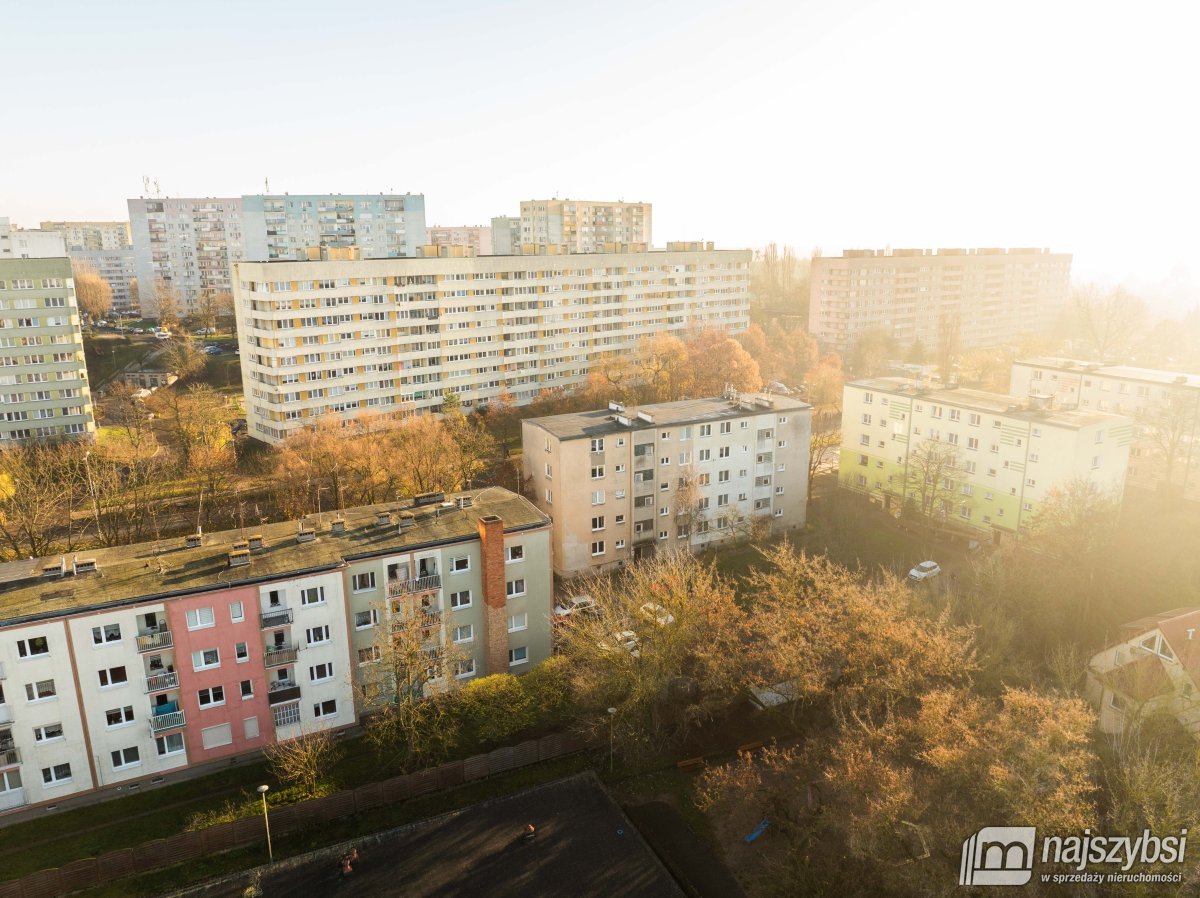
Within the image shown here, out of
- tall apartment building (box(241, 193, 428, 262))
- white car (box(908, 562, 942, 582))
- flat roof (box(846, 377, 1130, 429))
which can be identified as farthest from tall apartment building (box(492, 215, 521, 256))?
white car (box(908, 562, 942, 582))

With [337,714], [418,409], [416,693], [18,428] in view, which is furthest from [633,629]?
[18,428]

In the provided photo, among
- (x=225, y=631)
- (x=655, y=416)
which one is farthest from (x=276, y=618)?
(x=655, y=416)

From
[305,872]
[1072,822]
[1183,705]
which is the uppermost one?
[1072,822]

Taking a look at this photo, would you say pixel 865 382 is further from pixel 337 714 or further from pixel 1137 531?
pixel 337 714

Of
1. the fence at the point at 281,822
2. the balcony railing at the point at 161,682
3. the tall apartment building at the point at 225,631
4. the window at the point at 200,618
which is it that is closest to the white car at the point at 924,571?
the tall apartment building at the point at 225,631

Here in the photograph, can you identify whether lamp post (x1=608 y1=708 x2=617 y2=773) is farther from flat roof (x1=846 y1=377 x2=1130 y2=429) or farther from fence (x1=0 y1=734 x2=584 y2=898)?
flat roof (x1=846 y1=377 x2=1130 y2=429)

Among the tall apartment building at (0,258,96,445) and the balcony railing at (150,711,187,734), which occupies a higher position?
the tall apartment building at (0,258,96,445)

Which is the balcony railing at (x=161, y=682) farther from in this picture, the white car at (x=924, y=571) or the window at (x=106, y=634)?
the white car at (x=924, y=571)
